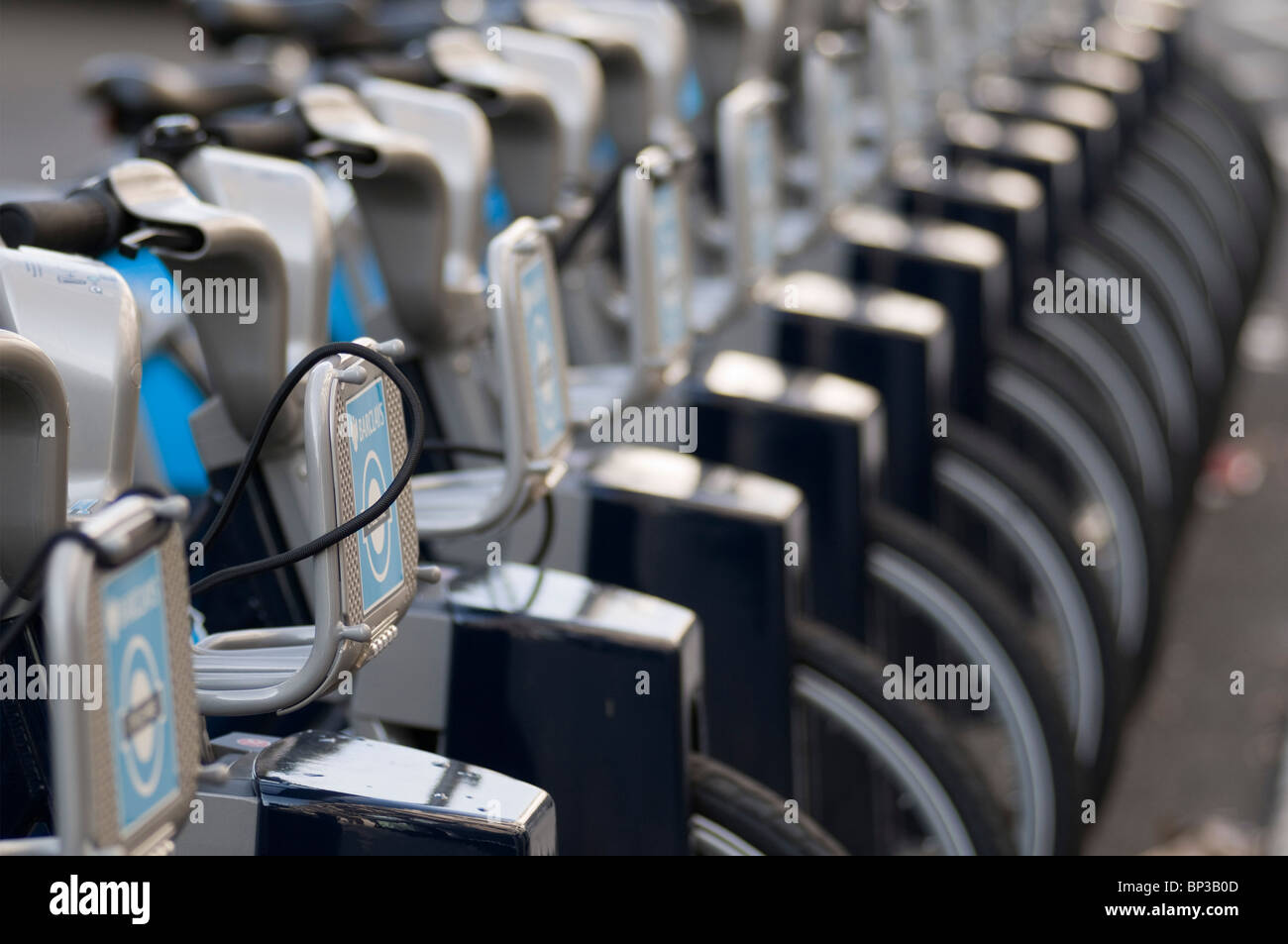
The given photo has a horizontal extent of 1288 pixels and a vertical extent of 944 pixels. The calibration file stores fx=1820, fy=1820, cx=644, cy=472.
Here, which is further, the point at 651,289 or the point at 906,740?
the point at 906,740

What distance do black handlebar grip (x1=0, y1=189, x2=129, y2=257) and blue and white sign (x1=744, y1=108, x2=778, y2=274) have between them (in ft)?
4.25

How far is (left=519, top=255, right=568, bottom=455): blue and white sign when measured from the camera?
6.15 ft

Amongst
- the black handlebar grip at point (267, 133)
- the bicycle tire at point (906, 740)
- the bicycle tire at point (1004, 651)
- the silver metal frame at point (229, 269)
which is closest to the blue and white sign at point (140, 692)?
the silver metal frame at point (229, 269)

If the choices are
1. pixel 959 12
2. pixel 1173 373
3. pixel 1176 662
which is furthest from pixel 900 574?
pixel 959 12

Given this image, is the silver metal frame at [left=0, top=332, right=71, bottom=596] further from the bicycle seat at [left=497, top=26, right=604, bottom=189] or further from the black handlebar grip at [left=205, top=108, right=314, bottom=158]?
the bicycle seat at [left=497, top=26, right=604, bottom=189]

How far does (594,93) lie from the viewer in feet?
8.93

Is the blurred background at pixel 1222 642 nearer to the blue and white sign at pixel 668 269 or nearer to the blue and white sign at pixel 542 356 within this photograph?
the blue and white sign at pixel 542 356

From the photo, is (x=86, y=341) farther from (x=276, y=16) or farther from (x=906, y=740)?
(x=276, y=16)

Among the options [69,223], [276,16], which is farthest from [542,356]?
[276,16]

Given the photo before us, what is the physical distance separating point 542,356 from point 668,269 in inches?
19.2

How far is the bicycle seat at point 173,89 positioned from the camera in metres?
3.31

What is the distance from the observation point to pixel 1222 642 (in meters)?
4.19

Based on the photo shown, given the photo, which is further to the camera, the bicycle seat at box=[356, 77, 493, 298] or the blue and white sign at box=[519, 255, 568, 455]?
the bicycle seat at box=[356, 77, 493, 298]

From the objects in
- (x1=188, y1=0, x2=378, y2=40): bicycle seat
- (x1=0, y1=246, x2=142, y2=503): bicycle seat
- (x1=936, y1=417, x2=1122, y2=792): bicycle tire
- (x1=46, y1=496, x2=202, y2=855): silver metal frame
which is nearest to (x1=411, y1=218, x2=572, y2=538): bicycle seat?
(x1=0, y1=246, x2=142, y2=503): bicycle seat
